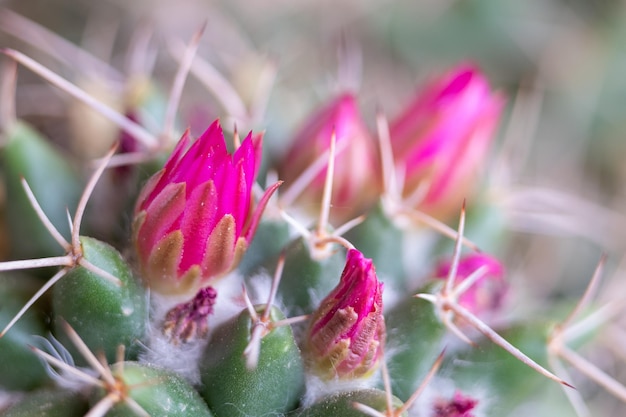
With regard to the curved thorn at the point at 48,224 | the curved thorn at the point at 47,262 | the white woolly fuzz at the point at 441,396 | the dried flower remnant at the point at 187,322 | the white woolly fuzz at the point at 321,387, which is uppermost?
A: the curved thorn at the point at 48,224

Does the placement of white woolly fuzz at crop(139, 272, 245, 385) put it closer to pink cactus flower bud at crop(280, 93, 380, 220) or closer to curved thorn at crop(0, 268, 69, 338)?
curved thorn at crop(0, 268, 69, 338)

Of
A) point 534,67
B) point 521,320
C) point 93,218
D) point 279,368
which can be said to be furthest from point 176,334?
point 534,67

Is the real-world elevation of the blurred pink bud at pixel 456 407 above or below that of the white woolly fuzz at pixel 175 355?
below

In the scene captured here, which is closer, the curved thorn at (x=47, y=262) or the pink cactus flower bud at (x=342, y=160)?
the curved thorn at (x=47, y=262)

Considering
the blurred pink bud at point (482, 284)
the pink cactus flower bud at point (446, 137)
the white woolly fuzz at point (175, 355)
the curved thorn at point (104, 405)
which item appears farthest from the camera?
the pink cactus flower bud at point (446, 137)

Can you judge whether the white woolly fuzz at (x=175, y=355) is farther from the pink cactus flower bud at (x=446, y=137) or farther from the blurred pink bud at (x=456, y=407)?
the pink cactus flower bud at (x=446, y=137)

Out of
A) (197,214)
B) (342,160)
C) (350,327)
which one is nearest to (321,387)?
(350,327)

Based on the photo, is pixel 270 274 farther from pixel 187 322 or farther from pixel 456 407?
pixel 456 407

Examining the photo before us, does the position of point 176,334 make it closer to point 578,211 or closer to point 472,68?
point 472,68

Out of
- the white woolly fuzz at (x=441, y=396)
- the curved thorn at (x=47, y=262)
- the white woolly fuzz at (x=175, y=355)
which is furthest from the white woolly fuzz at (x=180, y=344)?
the white woolly fuzz at (x=441, y=396)
